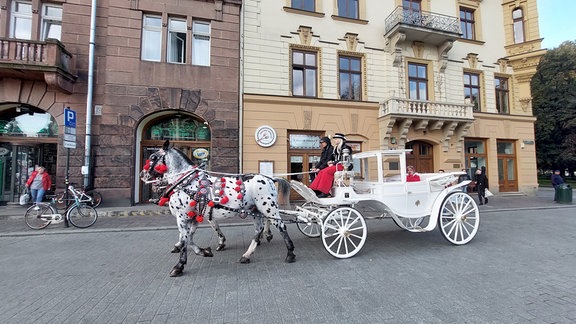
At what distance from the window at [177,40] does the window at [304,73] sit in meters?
4.99

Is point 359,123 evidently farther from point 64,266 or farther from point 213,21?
point 64,266

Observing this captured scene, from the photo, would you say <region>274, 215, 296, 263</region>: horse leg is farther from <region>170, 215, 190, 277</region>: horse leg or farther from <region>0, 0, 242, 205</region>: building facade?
<region>0, 0, 242, 205</region>: building facade

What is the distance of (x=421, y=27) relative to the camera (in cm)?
1285

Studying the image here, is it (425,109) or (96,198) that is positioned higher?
(425,109)

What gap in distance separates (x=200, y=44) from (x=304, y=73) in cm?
490

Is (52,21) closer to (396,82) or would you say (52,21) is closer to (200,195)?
(200,195)

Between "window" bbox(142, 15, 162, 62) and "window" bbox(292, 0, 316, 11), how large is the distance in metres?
6.32

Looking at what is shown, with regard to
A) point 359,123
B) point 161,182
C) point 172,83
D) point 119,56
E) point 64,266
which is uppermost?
point 119,56

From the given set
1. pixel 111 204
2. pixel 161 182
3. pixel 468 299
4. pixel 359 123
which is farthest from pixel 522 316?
pixel 111 204

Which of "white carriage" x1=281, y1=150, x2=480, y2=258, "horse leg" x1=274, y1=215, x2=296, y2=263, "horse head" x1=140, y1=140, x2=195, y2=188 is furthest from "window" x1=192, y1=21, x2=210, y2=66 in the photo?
"horse leg" x1=274, y1=215, x2=296, y2=263

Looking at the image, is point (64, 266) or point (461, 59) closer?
point (64, 266)

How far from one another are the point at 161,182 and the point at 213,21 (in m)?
9.83

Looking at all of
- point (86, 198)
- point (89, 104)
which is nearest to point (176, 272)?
point (86, 198)

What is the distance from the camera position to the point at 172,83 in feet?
35.8
